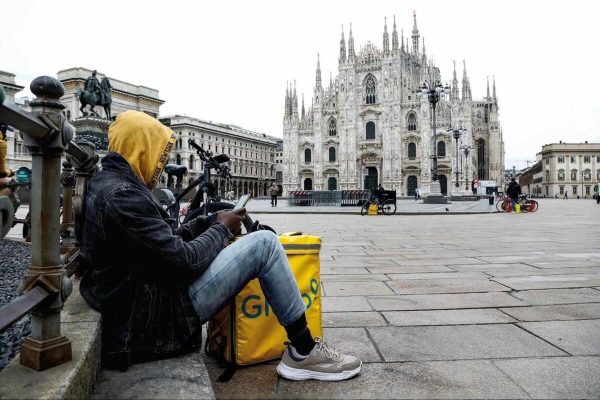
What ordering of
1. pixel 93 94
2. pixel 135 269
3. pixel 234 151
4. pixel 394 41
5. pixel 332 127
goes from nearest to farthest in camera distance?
1. pixel 135 269
2. pixel 93 94
3. pixel 394 41
4. pixel 332 127
5. pixel 234 151

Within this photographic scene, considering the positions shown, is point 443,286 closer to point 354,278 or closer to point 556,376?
point 354,278

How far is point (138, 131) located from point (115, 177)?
23 centimetres

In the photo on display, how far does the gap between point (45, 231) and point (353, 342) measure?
1.71 m

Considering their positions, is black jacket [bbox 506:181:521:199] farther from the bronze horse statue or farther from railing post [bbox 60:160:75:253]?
the bronze horse statue

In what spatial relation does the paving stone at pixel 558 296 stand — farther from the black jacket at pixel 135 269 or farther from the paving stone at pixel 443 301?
the black jacket at pixel 135 269

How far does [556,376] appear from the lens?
76.8 inches

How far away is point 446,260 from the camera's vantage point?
17.7 feet

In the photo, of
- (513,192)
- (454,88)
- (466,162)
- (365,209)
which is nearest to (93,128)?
(365,209)

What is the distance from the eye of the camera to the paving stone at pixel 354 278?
4.20 m

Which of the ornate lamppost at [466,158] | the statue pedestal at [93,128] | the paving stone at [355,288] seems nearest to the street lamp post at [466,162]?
the ornate lamppost at [466,158]

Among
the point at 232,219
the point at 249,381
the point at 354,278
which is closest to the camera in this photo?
the point at 249,381

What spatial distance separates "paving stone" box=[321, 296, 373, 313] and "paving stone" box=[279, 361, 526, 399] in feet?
3.39

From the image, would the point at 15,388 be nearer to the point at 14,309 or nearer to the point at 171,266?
the point at 14,309

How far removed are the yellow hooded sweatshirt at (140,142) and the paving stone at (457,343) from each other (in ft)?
4.90
